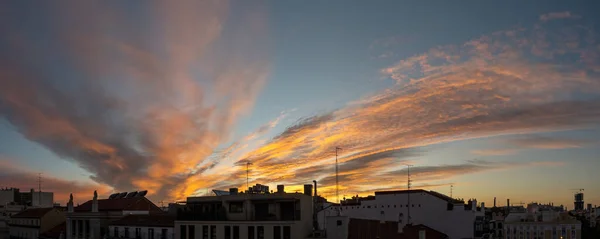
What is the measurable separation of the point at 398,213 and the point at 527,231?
60092mm

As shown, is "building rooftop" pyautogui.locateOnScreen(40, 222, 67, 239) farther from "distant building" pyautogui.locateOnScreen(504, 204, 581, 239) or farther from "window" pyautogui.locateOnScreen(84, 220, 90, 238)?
"distant building" pyautogui.locateOnScreen(504, 204, 581, 239)

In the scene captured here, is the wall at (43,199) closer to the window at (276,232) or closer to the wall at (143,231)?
the wall at (143,231)

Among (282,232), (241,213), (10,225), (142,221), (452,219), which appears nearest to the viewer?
(282,232)

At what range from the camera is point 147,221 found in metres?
75.0

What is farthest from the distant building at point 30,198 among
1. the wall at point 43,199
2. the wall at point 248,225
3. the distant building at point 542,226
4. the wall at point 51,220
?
the distant building at point 542,226

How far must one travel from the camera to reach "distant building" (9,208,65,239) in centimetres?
10206

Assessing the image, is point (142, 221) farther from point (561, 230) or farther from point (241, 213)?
point (561, 230)

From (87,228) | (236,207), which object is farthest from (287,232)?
(87,228)

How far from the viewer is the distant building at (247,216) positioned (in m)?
57.9

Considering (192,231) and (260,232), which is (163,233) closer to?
(192,231)

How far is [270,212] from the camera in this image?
2373 inches

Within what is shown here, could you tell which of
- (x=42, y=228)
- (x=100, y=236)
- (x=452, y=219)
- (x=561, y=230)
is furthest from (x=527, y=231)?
(x=42, y=228)

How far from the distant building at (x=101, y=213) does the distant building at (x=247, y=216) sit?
2062 centimetres

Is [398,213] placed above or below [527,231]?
above
